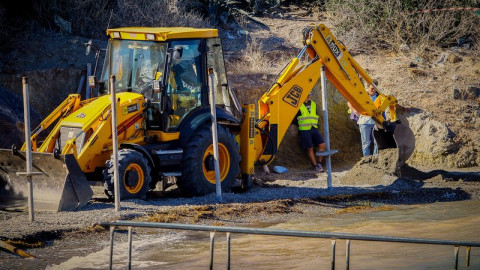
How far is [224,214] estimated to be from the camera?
11992 millimetres

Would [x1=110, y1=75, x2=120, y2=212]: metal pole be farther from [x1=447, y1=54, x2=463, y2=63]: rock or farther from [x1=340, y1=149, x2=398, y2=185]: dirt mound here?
[x1=447, y1=54, x2=463, y2=63]: rock

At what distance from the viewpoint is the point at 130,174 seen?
12.1 m

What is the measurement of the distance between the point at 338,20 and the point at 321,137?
18.0 ft

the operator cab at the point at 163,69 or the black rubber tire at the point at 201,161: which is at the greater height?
the operator cab at the point at 163,69

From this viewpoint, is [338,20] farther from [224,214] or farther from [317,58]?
[224,214]

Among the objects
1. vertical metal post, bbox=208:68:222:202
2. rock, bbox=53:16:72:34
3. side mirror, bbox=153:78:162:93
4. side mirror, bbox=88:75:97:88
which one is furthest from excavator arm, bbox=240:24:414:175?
rock, bbox=53:16:72:34

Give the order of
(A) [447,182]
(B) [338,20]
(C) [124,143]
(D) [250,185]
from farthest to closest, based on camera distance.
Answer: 1. (B) [338,20]
2. (A) [447,182]
3. (D) [250,185]
4. (C) [124,143]

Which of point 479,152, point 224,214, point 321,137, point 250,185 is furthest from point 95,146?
point 479,152

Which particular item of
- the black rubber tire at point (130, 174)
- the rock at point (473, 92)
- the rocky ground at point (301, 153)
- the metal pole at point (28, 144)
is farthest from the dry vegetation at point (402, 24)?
the metal pole at point (28, 144)

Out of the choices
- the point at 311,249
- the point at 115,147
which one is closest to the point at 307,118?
the point at 115,147

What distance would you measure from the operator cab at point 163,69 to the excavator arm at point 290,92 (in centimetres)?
107

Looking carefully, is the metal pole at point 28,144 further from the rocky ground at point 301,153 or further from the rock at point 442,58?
the rock at point 442,58

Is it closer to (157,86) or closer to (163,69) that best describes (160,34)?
(163,69)

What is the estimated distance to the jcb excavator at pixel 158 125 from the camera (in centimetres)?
1192
